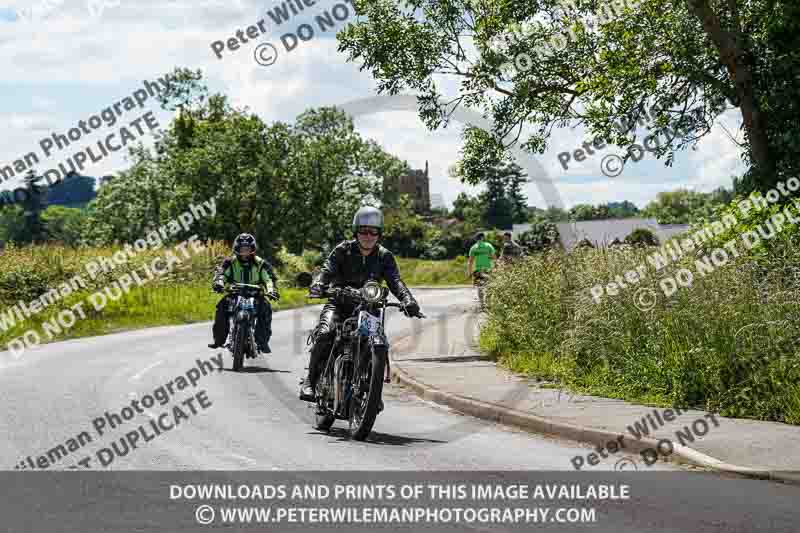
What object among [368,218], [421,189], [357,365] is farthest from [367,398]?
[421,189]

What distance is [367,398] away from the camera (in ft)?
29.4

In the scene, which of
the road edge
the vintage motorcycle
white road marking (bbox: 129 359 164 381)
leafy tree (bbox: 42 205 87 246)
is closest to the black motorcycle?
the road edge

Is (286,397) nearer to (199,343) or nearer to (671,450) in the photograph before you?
(671,450)

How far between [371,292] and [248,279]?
7359 millimetres

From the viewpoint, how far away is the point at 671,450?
833cm

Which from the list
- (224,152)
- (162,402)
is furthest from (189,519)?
(224,152)

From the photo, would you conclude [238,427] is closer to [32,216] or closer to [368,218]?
[368,218]

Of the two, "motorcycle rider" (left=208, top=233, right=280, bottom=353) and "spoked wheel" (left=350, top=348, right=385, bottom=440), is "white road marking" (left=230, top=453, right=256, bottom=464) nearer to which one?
"spoked wheel" (left=350, top=348, right=385, bottom=440)

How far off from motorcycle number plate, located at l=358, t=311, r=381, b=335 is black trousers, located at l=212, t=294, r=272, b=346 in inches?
272

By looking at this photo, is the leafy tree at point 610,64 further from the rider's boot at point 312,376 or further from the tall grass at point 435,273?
the tall grass at point 435,273

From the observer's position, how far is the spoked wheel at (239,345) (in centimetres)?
1533

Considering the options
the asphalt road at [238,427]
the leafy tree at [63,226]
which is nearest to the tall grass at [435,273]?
the asphalt road at [238,427]

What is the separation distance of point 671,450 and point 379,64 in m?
11.1

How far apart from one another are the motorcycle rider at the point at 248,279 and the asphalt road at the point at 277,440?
2.33 feet
